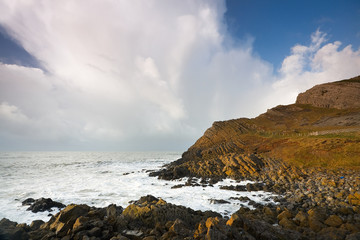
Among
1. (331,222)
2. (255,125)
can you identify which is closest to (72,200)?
(331,222)

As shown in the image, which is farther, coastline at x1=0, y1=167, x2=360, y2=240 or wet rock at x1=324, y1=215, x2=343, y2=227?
wet rock at x1=324, y1=215, x2=343, y2=227

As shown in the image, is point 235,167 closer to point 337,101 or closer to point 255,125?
point 255,125

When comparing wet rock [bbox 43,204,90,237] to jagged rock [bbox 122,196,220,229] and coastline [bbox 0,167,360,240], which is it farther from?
jagged rock [bbox 122,196,220,229]

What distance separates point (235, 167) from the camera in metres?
28.8

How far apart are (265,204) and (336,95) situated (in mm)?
68030

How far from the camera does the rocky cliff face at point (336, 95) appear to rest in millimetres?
54812

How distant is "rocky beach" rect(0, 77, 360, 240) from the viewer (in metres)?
7.00

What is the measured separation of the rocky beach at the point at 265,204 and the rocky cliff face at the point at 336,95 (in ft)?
1.46

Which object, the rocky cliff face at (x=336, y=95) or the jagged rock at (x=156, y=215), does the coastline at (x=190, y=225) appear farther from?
the rocky cliff face at (x=336, y=95)

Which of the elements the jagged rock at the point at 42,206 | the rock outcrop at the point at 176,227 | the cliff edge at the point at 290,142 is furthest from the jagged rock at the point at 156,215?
the cliff edge at the point at 290,142

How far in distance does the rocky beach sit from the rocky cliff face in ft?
1.46

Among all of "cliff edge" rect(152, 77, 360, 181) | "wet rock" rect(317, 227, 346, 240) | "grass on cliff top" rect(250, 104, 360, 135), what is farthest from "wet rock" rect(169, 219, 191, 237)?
"grass on cliff top" rect(250, 104, 360, 135)

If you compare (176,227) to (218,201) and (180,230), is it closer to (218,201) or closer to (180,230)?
(180,230)

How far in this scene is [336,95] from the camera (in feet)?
193
